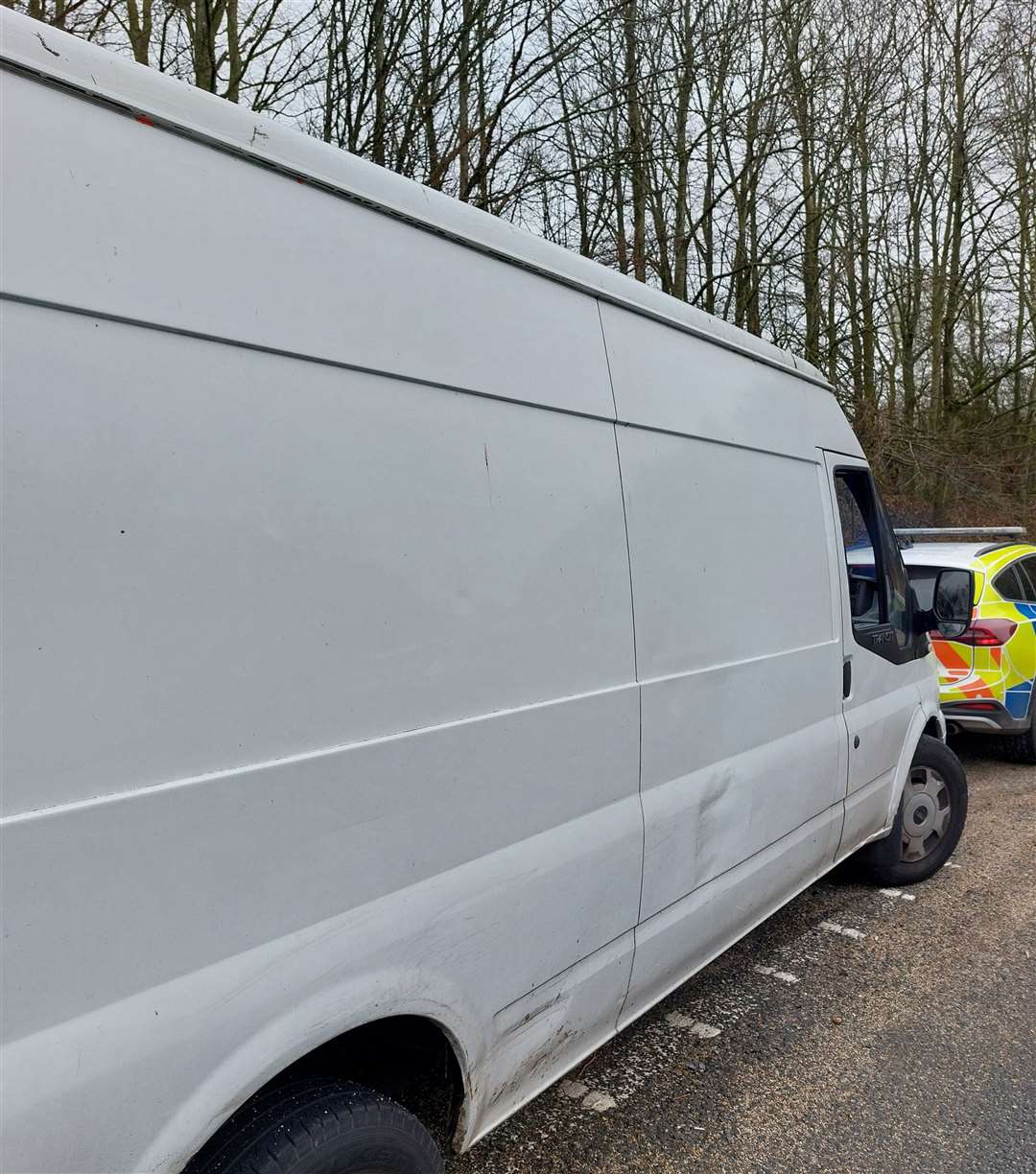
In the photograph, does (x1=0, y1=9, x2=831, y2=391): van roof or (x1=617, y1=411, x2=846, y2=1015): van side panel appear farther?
(x1=617, y1=411, x2=846, y2=1015): van side panel

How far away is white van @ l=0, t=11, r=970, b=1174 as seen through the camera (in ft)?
4.20

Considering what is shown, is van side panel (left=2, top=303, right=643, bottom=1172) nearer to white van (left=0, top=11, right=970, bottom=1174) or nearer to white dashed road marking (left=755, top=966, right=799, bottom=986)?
white van (left=0, top=11, right=970, bottom=1174)

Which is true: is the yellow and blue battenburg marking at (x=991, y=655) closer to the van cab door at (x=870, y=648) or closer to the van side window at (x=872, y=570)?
the van cab door at (x=870, y=648)

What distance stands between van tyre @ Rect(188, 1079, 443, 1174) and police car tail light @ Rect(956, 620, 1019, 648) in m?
5.95

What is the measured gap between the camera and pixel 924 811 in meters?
4.55

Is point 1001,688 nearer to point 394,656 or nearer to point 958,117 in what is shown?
point 394,656

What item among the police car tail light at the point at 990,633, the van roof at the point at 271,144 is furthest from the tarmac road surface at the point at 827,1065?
the police car tail light at the point at 990,633

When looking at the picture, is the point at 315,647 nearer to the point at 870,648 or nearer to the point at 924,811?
the point at 870,648

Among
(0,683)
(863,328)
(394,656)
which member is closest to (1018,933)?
(394,656)

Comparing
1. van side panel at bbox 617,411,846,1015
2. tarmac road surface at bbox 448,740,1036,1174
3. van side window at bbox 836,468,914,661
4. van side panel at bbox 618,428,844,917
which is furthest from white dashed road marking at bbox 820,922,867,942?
van side window at bbox 836,468,914,661

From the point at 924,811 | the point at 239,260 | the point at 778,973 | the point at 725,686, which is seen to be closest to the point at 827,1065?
the point at 778,973

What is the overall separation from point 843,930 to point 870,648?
1.23 meters

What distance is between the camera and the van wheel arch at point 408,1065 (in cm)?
184

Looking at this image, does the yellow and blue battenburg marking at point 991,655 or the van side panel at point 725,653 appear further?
the yellow and blue battenburg marking at point 991,655
